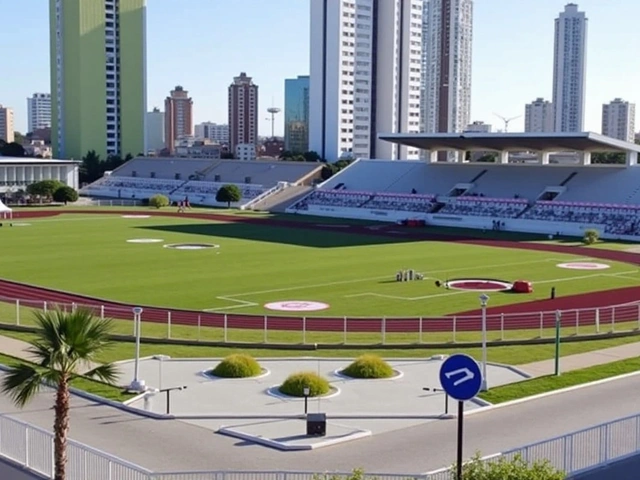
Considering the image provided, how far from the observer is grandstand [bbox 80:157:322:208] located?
11088cm

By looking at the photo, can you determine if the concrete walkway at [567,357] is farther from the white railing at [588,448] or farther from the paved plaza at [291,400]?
the white railing at [588,448]

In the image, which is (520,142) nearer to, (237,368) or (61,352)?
(237,368)

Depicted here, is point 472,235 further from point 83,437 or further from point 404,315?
point 83,437

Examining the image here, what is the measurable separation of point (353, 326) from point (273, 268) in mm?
17414

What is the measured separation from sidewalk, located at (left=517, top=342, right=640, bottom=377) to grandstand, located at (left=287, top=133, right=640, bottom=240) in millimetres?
42856

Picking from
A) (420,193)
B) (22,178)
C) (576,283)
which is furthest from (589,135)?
(22,178)

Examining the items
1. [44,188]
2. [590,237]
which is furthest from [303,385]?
[44,188]

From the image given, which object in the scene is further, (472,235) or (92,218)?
(92,218)

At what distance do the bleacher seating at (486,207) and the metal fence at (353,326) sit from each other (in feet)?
149

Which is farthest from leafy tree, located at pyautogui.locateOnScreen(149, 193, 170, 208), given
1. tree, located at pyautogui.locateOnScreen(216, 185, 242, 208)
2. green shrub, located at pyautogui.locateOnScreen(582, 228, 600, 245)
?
green shrub, located at pyautogui.locateOnScreen(582, 228, 600, 245)

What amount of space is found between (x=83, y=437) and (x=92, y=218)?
70544mm

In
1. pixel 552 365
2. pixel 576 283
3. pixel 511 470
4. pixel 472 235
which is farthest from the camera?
pixel 472 235

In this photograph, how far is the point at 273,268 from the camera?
5181 centimetres

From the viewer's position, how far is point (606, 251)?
207 ft
